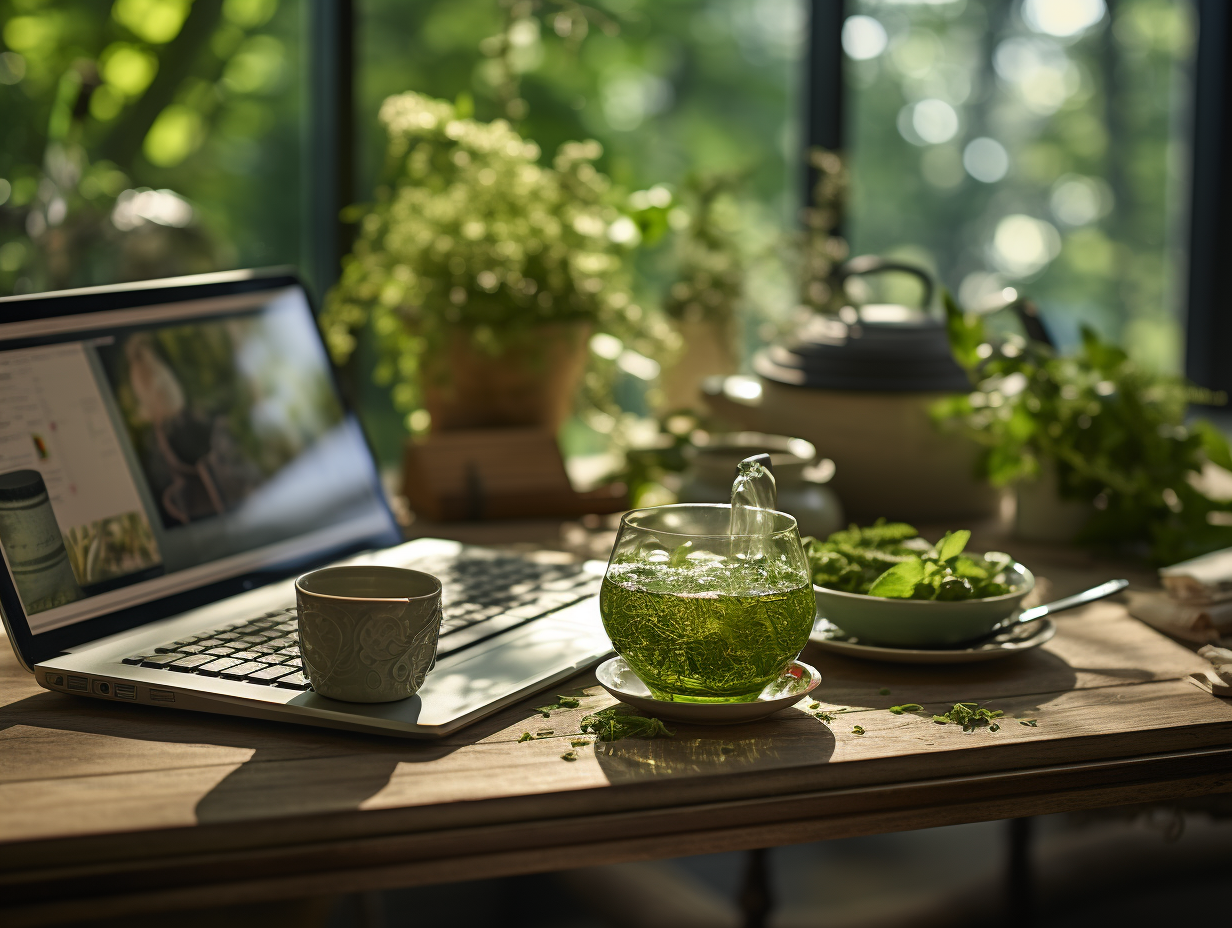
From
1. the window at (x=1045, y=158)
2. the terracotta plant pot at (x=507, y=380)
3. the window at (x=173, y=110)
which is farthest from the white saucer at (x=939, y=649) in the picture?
the window at (x=1045, y=158)

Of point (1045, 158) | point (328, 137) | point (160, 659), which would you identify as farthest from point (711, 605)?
point (1045, 158)

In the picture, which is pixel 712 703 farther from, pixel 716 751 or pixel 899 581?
pixel 899 581

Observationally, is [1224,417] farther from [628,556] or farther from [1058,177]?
[628,556]

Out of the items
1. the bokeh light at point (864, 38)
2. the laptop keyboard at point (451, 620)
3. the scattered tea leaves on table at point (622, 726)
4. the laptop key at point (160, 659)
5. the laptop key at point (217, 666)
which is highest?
the bokeh light at point (864, 38)

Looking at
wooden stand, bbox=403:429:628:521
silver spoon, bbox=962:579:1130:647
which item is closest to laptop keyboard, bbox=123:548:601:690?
wooden stand, bbox=403:429:628:521

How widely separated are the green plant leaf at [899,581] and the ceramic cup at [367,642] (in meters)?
0.34

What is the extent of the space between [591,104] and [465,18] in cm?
36

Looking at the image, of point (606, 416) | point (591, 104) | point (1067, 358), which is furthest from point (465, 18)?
point (1067, 358)

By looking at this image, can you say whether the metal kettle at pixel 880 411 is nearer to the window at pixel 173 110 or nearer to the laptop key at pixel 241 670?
the laptop key at pixel 241 670

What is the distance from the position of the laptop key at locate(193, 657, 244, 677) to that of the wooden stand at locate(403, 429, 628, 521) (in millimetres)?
555

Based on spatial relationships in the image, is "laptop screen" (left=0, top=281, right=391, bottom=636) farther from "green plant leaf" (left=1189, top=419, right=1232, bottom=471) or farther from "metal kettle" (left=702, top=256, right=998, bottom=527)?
"green plant leaf" (left=1189, top=419, right=1232, bottom=471)

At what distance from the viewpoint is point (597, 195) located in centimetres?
145

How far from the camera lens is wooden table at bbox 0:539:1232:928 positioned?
1.94 feet

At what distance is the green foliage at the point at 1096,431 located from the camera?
122 cm
